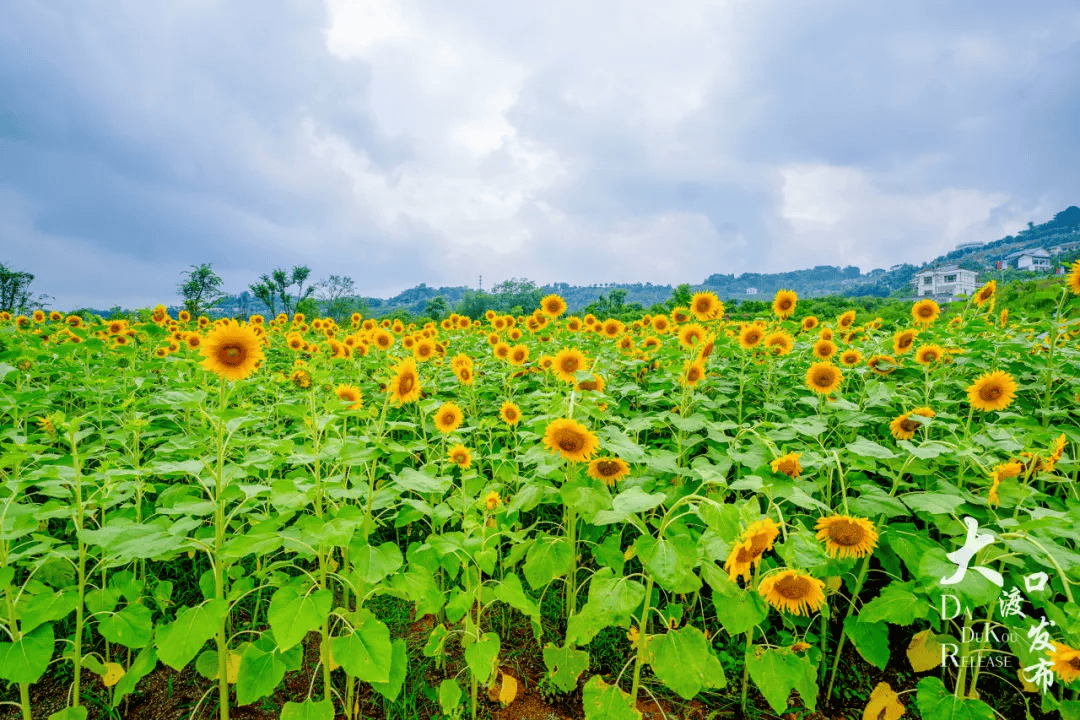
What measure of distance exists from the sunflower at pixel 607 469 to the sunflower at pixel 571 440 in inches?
4.6

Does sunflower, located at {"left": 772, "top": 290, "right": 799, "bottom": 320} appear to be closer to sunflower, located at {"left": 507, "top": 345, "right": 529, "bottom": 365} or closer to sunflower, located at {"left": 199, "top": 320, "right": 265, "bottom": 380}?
sunflower, located at {"left": 507, "top": 345, "right": 529, "bottom": 365}

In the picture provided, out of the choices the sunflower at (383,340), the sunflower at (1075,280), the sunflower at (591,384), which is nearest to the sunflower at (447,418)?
the sunflower at (591,384)

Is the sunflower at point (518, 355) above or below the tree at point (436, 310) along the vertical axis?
below

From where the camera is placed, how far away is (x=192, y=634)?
1.52 m

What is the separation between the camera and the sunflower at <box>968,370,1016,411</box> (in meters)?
2.86

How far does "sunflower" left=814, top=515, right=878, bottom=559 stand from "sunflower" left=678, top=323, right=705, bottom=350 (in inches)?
62.1

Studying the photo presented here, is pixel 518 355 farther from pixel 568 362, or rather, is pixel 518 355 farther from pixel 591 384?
pixel 591 384

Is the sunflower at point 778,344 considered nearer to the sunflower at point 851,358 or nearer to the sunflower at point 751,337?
the sunflower at point 751,337

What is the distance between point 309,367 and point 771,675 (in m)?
2.21

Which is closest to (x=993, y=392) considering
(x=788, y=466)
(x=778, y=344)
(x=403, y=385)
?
(x=778, y=344)

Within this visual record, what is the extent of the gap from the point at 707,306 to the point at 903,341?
1.52 metres

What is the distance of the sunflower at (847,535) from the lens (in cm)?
178

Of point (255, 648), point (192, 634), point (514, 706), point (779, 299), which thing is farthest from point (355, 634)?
point (779, 299)

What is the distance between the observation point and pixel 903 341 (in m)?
3.76
